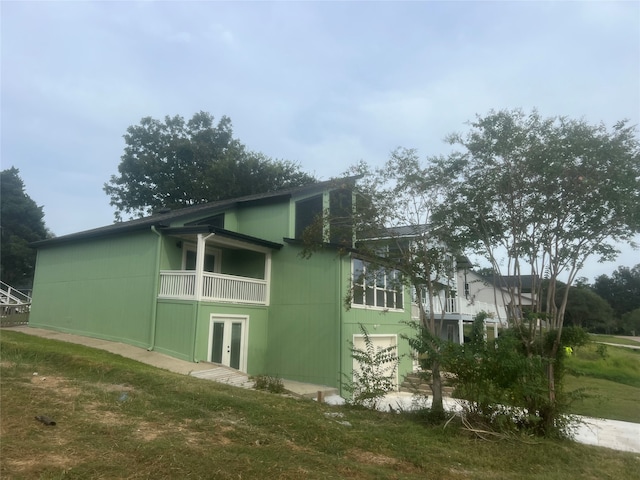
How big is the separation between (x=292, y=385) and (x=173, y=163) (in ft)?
79.3

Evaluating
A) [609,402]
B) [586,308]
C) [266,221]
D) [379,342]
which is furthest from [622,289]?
[266,221]

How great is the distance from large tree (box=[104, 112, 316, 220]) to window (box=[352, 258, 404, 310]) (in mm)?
14547

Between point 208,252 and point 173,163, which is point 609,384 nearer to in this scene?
point 208,252

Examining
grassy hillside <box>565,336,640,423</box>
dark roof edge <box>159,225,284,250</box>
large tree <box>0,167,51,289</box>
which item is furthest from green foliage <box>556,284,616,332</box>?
large tree <box>0,167,51,289</box>

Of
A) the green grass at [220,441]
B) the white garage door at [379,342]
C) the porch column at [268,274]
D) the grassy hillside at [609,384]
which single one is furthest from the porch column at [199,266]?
the grassy hillside at [609,384]

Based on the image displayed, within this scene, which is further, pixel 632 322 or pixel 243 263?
pixel 632 322

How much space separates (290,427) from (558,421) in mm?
4848

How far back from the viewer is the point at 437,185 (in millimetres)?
9875

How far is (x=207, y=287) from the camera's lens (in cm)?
1402

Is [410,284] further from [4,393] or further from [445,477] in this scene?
[4,393]

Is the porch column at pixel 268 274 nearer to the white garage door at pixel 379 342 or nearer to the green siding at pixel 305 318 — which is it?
the green siding at pixel 305 318

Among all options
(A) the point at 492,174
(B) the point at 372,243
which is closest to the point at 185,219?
(B) the point at 372,243

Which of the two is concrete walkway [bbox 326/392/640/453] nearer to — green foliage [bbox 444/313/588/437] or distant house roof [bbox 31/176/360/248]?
green foliage [bbox 444/313/588/437]

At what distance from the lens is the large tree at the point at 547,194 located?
8117mm
